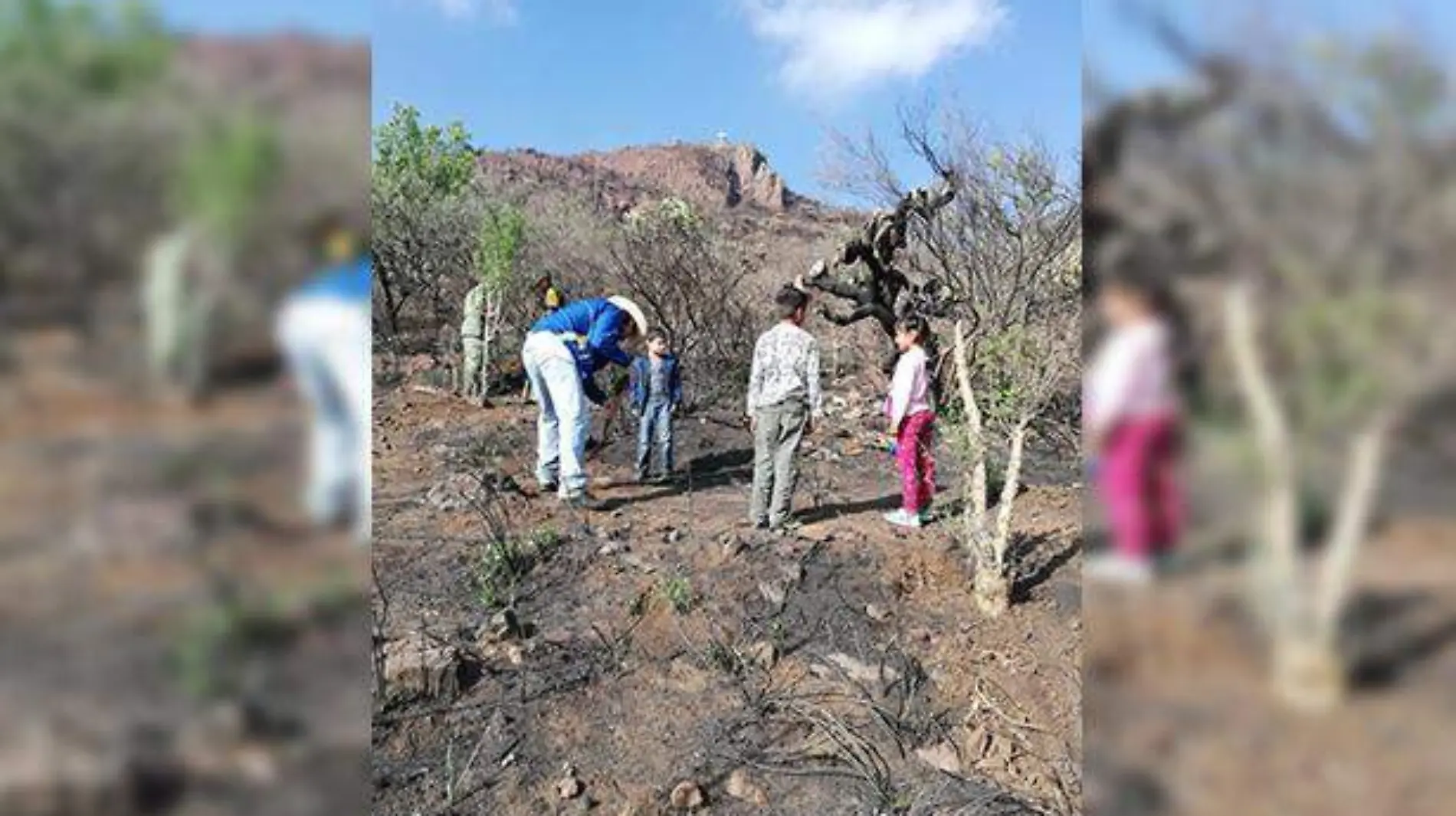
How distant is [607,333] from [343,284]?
16.4 ft

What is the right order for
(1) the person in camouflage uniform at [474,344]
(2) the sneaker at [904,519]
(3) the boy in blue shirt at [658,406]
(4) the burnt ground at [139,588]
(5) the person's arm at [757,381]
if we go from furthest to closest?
(1) the person in camouflage uniform at [474,344], (3) the boy in blue shirt at [658,406], (2) the sneaker at [904,519], (5) the person's arm at [757,381], (4) the burnt ground at [139,588]

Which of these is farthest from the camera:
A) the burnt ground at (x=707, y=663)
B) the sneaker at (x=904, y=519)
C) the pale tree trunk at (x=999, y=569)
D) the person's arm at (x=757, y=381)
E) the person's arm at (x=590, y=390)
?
the person's arm at (x=590, y=390)

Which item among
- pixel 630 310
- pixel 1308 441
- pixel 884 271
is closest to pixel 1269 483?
pixel 1308 441

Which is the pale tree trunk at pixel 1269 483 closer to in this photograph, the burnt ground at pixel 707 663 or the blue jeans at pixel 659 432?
the burnt ground at pixel 707 663

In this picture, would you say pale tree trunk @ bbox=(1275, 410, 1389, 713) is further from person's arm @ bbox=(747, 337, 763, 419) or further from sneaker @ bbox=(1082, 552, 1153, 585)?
person's arm @ bbox=(747, 337, 763, 419)

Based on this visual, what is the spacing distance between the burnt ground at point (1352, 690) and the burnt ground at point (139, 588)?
14.7 inches

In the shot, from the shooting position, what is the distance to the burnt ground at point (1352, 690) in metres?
0.40

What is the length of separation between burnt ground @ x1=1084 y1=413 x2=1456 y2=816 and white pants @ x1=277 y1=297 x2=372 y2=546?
35cm

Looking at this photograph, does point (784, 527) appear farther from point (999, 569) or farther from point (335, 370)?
point (335, 370)

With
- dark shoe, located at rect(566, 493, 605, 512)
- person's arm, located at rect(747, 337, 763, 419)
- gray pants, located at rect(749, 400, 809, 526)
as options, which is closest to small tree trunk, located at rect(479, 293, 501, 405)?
dark shoe, located at rect(566, 493, 605, 512)

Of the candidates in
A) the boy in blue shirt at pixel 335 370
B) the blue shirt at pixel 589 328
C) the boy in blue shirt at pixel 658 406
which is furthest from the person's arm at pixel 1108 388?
the boy in blue shirt at pixel 658 406

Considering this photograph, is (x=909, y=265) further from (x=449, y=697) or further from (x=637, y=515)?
(x=449, y=697)

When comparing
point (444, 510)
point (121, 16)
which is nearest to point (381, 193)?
point (444, 510)

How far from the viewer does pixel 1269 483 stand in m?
0.42
